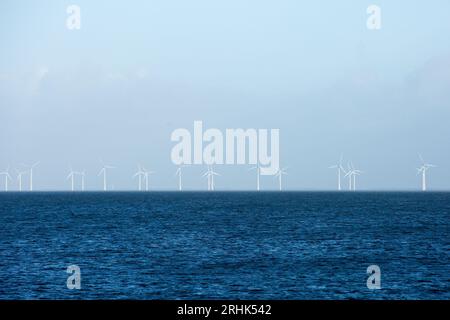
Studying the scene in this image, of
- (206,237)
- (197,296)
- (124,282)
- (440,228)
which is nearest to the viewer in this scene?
(197,296)

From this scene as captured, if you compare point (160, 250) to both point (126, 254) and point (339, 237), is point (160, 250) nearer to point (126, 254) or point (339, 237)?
point (126, 254)

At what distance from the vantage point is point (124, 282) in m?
49.1

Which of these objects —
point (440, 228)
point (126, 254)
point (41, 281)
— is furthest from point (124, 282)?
point (440, 228)

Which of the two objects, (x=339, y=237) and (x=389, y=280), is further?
(x=339, y=237)

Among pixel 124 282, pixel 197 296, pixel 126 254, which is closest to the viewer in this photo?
pixel 197 296

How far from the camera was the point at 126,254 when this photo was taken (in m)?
68.2
